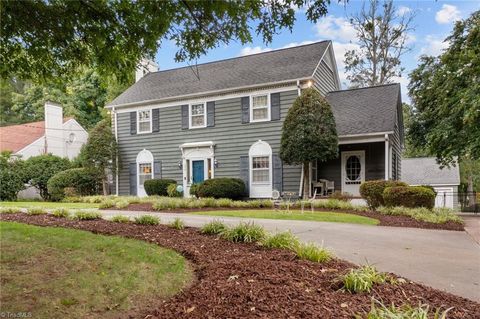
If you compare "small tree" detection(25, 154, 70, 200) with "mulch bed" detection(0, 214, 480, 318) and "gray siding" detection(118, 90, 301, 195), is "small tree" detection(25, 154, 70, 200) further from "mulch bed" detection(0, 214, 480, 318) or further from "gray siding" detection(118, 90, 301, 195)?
"mulch bed" detection(0, 214, 480, 318)

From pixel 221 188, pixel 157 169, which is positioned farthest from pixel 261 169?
pixel 157 169

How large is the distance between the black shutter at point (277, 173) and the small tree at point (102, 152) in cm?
Result: 903

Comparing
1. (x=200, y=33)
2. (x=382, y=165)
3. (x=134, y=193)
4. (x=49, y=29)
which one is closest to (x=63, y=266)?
(x=49, y=29)

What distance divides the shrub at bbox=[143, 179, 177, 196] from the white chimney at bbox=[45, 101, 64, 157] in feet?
29.4

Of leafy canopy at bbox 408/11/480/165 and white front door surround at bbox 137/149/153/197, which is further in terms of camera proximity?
white front door surround at bbox 137/149/153/197

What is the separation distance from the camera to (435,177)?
26.4 metres

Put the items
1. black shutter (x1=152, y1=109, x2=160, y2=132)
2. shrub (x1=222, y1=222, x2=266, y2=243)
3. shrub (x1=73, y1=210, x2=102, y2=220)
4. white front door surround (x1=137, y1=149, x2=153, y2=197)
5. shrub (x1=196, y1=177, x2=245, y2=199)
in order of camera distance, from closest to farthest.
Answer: shrub (x1=222, y1=222, x2=266, y2=243) → shrub (x1=73, y1=210, x2=102, y2=220) → shrub (x1=196, y1=177, x2=245, y2=199) → black shutter (x1=152, y1=109, x2=160, y2=132) → white front door surround (x1=137, y1=149, x2=153, y2=197)

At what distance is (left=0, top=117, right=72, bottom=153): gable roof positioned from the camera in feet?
69.7

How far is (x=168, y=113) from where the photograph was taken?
1789 centimetres

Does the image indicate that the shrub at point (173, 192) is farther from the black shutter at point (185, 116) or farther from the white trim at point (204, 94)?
the white trim at point (204, 94)

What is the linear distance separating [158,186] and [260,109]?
6.24 m

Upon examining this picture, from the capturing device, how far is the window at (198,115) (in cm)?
1711

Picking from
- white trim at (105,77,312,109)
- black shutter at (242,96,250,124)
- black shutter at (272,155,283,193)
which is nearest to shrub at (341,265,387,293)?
black shutter at (272,155,283,193)

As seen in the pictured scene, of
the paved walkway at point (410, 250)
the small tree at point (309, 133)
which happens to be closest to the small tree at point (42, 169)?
the small tree at point (309, 133)
